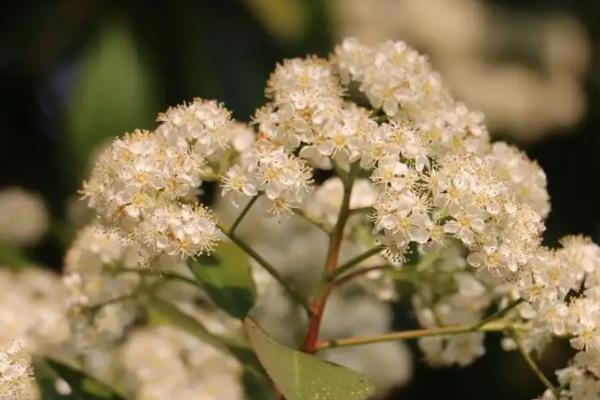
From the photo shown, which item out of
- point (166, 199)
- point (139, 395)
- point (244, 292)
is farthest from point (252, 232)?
point (166, 199)

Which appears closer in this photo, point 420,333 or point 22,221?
point 420,333

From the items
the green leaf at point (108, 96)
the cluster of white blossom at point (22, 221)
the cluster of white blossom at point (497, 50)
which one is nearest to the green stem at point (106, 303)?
the cluster of white blossom at point (22, 221)

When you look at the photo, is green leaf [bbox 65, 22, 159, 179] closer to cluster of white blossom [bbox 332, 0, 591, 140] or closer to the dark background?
the dark background

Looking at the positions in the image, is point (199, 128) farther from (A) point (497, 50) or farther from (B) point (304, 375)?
(A) point (497, 50)

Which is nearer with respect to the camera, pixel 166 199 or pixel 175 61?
pixel 166 199

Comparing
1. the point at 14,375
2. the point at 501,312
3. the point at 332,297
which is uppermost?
the point at 332,297

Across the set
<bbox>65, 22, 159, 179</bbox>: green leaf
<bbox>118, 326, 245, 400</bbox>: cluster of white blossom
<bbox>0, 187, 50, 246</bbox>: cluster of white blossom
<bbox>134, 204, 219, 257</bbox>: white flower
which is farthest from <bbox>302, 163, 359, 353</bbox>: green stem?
<bbox>65, 22, 159, 179</bbox>: green leaf

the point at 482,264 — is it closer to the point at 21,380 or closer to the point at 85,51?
the point at 21,380

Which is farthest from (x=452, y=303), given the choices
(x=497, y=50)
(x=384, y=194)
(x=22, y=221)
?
(x=497, y=50)
